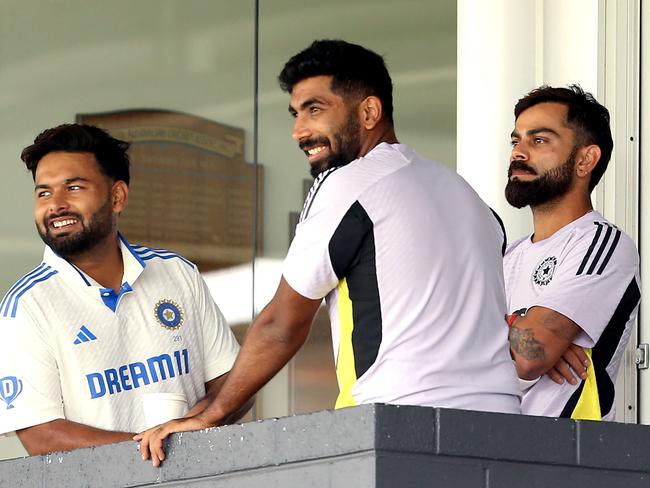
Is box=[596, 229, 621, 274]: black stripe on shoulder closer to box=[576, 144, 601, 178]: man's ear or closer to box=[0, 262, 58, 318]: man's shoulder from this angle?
box=[576, 144, 601, 178]: man's ear

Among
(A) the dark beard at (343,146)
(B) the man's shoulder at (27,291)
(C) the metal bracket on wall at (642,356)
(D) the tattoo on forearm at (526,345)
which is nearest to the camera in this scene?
(A) the dark beard at (343,146)

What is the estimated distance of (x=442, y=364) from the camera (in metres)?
2.66

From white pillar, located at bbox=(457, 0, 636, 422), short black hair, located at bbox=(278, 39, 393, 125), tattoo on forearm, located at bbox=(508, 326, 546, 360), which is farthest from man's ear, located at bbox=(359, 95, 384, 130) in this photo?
white pillar, located at bbox=(457, 0, 636, 422)

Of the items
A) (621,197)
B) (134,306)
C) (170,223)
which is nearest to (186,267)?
(134,306)

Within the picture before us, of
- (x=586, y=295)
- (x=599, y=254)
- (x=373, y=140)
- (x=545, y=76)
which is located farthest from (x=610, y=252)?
(x=545, y=76)

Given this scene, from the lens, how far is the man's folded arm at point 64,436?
3436 mm

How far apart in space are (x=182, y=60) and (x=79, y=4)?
47 centimetres

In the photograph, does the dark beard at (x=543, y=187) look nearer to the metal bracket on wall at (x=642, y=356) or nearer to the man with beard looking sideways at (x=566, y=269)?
the man with beard looking sideways at (x=566, y=269)

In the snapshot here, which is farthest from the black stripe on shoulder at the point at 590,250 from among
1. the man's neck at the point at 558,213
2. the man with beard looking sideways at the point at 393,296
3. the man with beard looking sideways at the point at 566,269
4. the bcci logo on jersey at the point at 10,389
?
the bcci logo on jersey at the point at 10,389

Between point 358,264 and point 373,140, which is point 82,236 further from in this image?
point 358,264

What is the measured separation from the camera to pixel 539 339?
3.44 metres

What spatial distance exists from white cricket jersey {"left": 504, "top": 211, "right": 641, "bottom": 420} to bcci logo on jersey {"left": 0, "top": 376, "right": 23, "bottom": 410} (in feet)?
3.87

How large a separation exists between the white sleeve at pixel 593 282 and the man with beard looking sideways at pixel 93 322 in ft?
2.58

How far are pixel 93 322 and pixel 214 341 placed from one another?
1.06 feet
